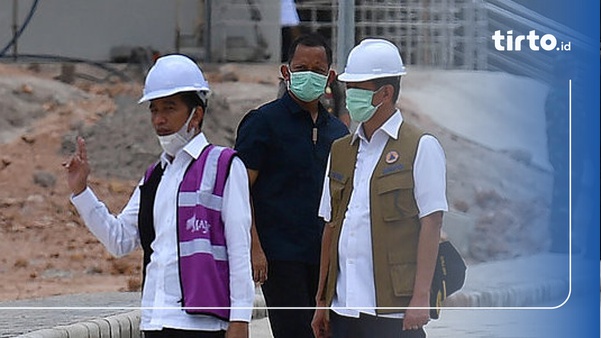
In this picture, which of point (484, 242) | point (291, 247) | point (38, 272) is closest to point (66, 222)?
point (38, 272)

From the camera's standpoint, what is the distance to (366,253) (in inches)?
151

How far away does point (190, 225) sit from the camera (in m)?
3.53

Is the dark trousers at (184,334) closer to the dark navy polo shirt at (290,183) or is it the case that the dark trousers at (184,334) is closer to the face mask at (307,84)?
the dark navy polo shirt at (290,183)

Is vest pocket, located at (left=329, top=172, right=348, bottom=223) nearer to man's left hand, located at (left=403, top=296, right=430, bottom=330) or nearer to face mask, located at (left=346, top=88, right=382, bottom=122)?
face mask, located at (left=346, top=88, right=382, bottom=122)

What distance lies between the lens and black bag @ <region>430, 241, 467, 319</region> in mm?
3881

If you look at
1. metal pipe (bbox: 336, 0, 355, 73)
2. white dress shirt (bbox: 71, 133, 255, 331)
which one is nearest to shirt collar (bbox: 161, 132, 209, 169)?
white dress shirt (bbox: 71, 133, 255, 331)

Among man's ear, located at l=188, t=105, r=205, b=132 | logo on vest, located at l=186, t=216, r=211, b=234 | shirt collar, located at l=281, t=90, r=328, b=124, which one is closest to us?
logo on vest, located at l=186, t=216, r=211, b=234

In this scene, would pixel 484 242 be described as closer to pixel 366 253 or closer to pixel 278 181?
pixel 366 253

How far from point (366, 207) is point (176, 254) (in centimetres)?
56

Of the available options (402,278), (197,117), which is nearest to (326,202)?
(402,278)

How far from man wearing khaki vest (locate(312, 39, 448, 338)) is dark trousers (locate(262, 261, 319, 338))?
0.98ft

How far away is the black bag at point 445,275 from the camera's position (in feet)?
12.7

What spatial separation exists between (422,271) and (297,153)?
680mm

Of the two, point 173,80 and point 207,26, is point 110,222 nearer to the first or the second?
point 173,80
